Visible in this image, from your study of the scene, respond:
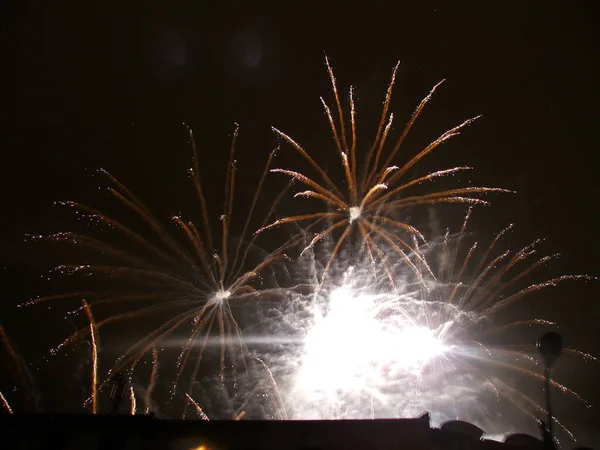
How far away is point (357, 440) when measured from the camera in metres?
19.1

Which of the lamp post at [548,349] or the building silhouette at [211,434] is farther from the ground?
the lamp post at [548,349]

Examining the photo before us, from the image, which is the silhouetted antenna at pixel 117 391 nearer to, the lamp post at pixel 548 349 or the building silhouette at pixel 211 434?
the building silhouette at pixel 211 434

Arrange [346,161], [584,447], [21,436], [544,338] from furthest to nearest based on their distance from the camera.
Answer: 1. [346,161]
2. [584,447]
3. [21,436]
4. [544,338]

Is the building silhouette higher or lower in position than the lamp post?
lower

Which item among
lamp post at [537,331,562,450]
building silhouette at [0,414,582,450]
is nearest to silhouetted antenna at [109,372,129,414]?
building silhouette at [0,414,582,450]

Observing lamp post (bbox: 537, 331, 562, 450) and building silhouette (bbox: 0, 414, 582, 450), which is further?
building silhouette (bbox: 0, 414, 582, 450)

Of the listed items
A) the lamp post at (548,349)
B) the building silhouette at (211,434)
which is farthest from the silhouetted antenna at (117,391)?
the lamp post at (548,349)

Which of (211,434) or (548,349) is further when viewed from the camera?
(211,434)

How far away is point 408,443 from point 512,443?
682 cm

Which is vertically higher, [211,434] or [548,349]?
[548,349]

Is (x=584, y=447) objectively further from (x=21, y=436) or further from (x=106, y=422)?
(x=21, y=436)

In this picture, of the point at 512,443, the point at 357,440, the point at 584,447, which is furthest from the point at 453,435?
the point at 584,447

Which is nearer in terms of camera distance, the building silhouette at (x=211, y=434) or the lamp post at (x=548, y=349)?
the lamp post at (x=548, y=349)

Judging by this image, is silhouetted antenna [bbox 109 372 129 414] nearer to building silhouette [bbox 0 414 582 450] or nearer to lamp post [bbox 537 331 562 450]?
building silhouette [bbox 0 414 582 450]
